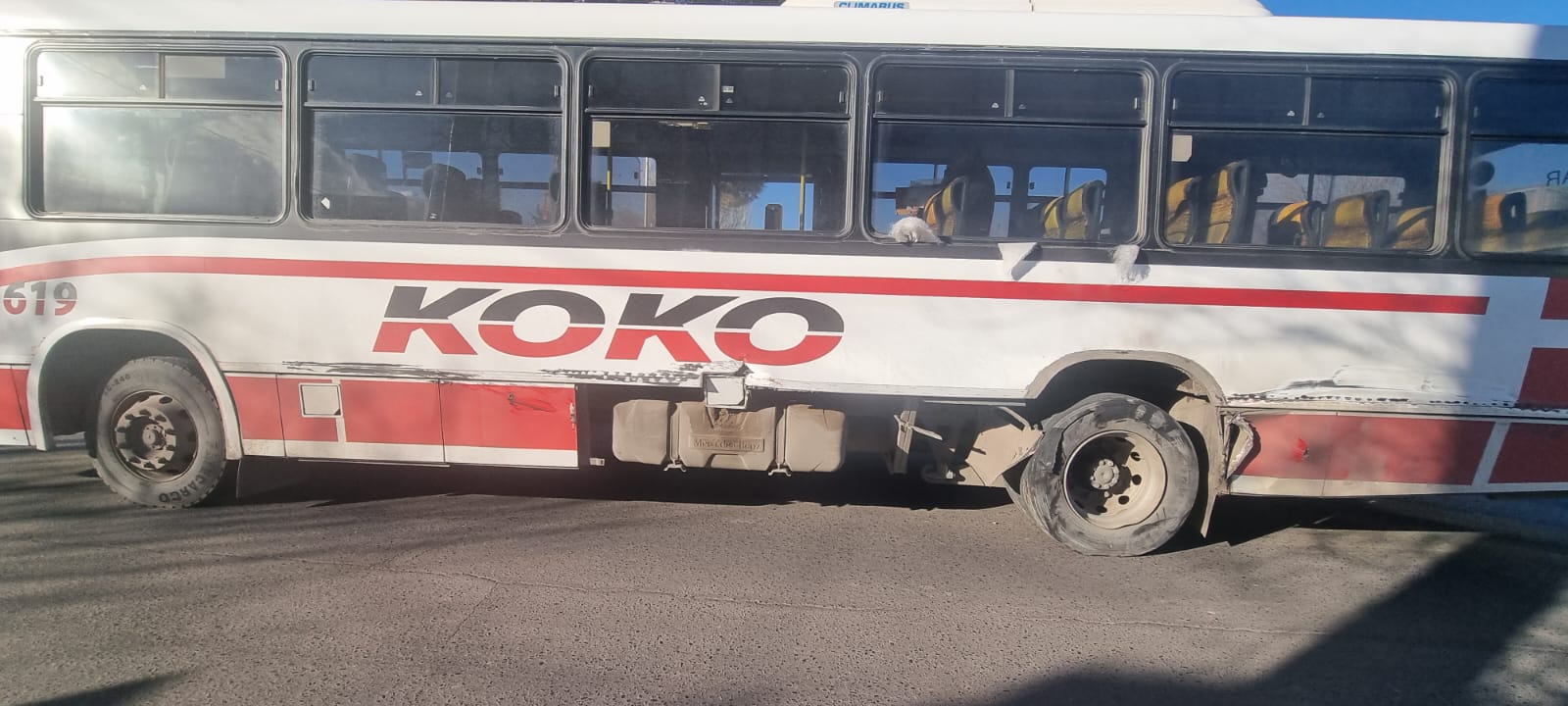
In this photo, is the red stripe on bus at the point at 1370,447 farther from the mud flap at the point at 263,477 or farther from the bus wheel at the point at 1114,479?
the mud flap at the point at 263,477

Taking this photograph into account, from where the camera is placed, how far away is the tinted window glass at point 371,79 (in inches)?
193

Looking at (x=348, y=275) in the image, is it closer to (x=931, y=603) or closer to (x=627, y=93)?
(x=627, y=93)

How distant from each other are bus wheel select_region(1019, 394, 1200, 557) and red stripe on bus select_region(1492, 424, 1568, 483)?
5.33 ft

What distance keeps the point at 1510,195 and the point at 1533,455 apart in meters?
1.45

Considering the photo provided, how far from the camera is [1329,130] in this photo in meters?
4.61

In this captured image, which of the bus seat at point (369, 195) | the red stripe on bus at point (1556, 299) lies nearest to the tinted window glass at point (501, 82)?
the bus seat at point (369, 195)

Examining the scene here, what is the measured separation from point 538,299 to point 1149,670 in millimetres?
3697

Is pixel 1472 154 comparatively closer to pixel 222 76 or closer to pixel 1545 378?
pixel 1545 378

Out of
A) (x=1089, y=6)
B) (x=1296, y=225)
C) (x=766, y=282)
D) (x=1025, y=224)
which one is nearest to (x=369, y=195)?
Result: (x=766, y=282)

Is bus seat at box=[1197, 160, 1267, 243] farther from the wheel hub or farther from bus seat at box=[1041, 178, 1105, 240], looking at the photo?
the wheel hub

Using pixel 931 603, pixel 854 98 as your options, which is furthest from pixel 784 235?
pixel 931 603

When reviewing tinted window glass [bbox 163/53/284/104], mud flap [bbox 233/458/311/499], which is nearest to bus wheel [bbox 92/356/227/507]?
mud flap [bbox 233/458/311/499]

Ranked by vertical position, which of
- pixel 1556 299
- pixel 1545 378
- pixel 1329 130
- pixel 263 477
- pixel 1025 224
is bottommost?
pixel 263 477

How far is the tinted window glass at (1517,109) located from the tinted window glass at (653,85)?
4.28 meters
